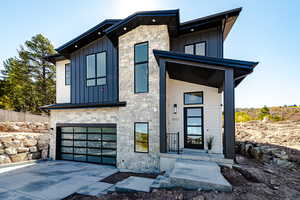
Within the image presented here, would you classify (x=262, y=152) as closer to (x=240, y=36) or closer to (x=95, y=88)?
(x=240, y=36)

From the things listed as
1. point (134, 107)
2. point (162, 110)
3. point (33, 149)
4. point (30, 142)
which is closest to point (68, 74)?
point (30, 142)

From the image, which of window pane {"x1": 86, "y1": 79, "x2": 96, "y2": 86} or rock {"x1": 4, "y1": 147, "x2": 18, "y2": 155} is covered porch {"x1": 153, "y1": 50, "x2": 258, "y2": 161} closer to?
window pane {"x1": 86, "y1": 79, "x2": 96, "y2": 86}

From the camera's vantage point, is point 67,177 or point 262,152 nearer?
point 67,177

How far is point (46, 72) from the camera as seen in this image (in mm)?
17406

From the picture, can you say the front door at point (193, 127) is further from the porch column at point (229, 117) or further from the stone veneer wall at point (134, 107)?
the porch column at point (229, 117)

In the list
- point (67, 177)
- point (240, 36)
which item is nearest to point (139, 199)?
point (67, 177)

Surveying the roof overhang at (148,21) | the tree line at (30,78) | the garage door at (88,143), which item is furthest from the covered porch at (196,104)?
the tree line at (30,78)

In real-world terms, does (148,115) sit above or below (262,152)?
above

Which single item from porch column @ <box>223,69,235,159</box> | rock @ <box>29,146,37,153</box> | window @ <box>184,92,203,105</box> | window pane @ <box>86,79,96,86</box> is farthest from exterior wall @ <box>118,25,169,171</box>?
rock @ <box>29,146,37,153</box>

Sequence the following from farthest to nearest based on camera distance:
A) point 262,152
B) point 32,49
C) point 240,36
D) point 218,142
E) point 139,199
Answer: point 32,49 < point 240,36 < point 262,152 < point 218,142 < point 139,199

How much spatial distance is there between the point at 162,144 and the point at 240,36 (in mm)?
7472

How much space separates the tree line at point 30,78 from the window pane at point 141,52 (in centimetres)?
1643

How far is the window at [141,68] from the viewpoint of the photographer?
6317mm

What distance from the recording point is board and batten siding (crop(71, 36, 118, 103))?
7158mm
